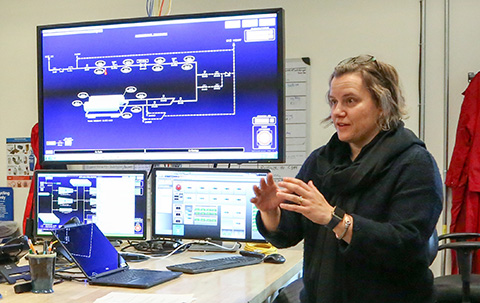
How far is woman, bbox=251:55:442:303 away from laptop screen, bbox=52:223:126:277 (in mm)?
585

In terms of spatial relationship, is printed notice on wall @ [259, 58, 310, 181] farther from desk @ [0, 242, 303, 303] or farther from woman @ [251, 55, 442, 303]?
woman @ [251, 55, 442, 303]

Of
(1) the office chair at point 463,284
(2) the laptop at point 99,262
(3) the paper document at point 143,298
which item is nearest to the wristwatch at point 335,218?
(3) the paper document at point 143,298

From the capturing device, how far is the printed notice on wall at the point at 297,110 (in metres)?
3.73

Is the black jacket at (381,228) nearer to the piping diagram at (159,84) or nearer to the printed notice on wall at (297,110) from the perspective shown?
the piping diagram at (159,84)

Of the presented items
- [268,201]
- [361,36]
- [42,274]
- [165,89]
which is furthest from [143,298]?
[361,36]

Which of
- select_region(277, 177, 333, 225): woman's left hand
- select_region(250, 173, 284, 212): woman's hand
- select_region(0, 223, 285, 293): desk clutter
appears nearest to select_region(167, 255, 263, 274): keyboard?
select_region(0, 223, 285, 293): desk clutter

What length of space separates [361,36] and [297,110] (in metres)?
0.65

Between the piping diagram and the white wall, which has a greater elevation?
the white wall

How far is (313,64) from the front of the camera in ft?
12.2

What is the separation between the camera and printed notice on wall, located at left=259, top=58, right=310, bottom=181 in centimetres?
373

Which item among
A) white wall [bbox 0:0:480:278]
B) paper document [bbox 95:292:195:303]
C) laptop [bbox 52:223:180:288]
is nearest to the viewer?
paper document [bbox 95:292:195:303]

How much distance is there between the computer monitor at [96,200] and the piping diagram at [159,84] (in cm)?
28

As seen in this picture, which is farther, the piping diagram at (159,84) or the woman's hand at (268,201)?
the piping diagram at (159,84)

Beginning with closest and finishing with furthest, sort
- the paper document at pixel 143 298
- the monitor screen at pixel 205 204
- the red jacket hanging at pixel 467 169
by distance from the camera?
the paper document at pixel 143 298 < the monitor screen at pixel 205 204 < the red jacket hanging at pixel 467 169
